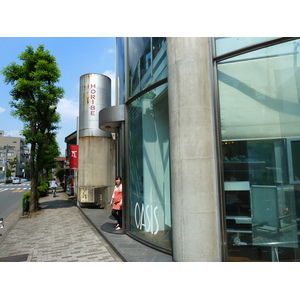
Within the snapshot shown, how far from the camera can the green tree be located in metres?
12.3

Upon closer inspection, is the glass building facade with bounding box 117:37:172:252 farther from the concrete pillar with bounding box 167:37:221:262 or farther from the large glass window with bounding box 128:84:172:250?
the concrete pillar with bounding box 167:37:221:262

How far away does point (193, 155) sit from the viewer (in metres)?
4.23

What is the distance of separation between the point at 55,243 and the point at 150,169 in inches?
139

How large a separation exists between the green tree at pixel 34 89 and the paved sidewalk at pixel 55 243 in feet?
14.7

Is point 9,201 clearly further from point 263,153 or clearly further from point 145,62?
point 263,153

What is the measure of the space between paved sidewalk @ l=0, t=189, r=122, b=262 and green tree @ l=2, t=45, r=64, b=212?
448cm

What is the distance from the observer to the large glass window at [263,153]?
392 centimetres

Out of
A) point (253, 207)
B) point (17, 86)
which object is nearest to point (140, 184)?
point (253, 207)

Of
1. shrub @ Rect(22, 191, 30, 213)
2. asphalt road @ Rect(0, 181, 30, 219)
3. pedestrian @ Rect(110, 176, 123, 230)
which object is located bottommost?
asphalt road @ Rect(0, 181, 30, 219)

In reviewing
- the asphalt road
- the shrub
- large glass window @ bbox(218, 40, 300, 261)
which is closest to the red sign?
the shrub

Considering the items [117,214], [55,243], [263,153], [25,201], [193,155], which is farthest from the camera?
[25,201]

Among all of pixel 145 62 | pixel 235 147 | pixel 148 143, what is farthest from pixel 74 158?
pixel 235 147
